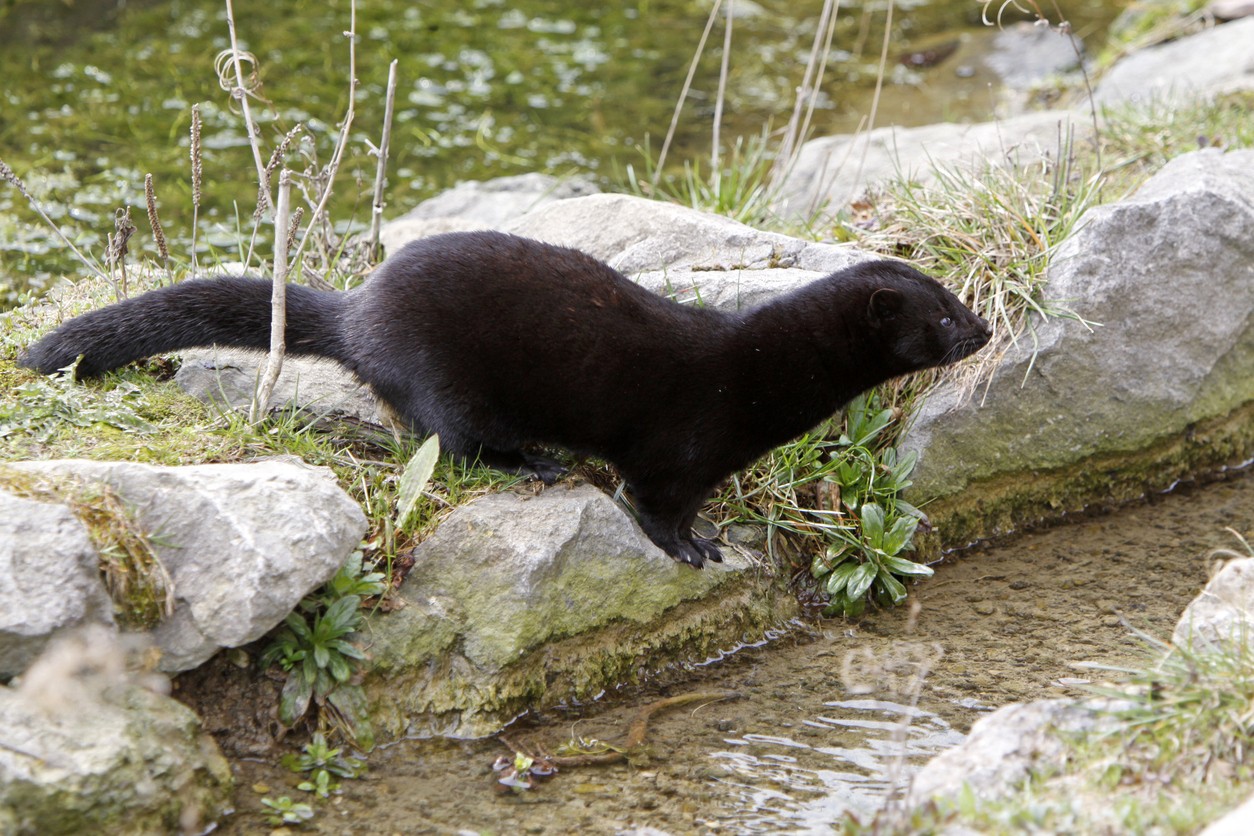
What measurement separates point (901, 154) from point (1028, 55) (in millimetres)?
4121


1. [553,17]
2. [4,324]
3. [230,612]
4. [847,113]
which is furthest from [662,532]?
[553,17]

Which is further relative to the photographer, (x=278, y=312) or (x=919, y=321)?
(x=919, y=321)

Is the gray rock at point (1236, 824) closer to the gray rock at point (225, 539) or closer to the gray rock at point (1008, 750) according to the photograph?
the gray rock at point (1008, 750)

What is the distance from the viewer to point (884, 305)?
15.9ft

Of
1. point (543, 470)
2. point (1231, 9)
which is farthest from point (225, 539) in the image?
point (1231, 9)

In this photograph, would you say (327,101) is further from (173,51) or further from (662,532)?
(662,532)

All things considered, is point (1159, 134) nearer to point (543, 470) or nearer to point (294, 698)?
point (543, 470)

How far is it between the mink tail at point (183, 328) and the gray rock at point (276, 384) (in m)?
0.14

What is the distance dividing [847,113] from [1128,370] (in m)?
5.21

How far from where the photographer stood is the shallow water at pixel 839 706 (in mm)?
3793

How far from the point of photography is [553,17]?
11.2 metres

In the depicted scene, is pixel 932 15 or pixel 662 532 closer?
pixel 662 532

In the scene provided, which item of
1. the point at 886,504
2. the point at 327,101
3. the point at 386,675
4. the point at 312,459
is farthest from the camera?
the point at 327,101

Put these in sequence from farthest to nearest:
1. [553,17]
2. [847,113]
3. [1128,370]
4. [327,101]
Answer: [553,17], [847,113], [327,101], [1128,370]
